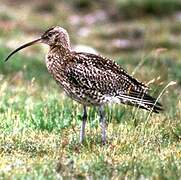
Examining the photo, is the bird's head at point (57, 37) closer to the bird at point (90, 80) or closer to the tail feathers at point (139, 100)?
the bird at point (90, 80)

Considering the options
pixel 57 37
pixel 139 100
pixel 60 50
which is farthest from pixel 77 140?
pixel 57 37

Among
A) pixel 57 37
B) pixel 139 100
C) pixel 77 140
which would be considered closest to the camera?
pixel 77 140

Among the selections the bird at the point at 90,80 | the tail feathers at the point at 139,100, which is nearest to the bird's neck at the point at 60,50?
the bird at the point at 90,80

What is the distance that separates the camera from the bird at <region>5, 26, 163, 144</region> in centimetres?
922

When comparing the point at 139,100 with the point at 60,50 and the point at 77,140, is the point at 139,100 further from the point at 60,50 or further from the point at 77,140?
the point at 60,50

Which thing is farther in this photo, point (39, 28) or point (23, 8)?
point (23, 8)

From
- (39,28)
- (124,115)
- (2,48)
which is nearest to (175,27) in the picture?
(39,28)

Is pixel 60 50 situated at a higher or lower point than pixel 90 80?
higher

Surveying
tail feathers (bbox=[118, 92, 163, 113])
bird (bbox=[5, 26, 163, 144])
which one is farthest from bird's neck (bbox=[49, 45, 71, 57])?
tail feathers (bbox=[118, 92, 163, 113])

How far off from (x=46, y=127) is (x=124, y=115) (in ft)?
4.53

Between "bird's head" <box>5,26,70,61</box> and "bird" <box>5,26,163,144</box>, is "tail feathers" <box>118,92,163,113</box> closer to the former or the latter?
"bird" <box>5,26,163,144</box>

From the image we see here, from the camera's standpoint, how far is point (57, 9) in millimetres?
29875

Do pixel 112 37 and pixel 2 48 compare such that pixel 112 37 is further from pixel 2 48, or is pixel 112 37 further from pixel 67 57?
pixel 67 57

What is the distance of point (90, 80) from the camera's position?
928cm
